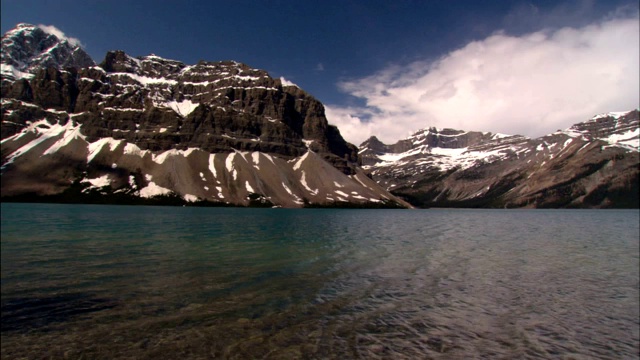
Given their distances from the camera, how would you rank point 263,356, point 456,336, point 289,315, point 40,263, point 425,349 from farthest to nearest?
point 40,263 < point 289,315 < point 456,336 < point 425,349 < point 263,356

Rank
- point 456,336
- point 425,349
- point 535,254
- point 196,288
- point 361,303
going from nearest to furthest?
point 425,349 < point 456,336 < point 361,303 < point 196,288 < point 535,254

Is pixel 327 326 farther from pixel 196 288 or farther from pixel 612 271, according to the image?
pixel 612 271

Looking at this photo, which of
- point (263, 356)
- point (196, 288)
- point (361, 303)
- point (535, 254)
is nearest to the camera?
point (263, 356)

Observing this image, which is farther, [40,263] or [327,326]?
[40,263]

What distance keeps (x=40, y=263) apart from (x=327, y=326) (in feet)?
105

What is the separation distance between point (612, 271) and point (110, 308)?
45782 millimetres

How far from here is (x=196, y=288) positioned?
26594 millimetres

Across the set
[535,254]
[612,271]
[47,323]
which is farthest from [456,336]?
[535,254]

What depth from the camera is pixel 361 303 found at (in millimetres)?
23859

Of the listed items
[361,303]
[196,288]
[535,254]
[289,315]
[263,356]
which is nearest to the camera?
[263,356]

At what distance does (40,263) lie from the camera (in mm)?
35094

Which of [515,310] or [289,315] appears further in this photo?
[515,310]

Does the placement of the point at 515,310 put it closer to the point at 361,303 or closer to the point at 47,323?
the point at 361,303

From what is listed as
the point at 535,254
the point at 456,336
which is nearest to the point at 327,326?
the point at 456,336
